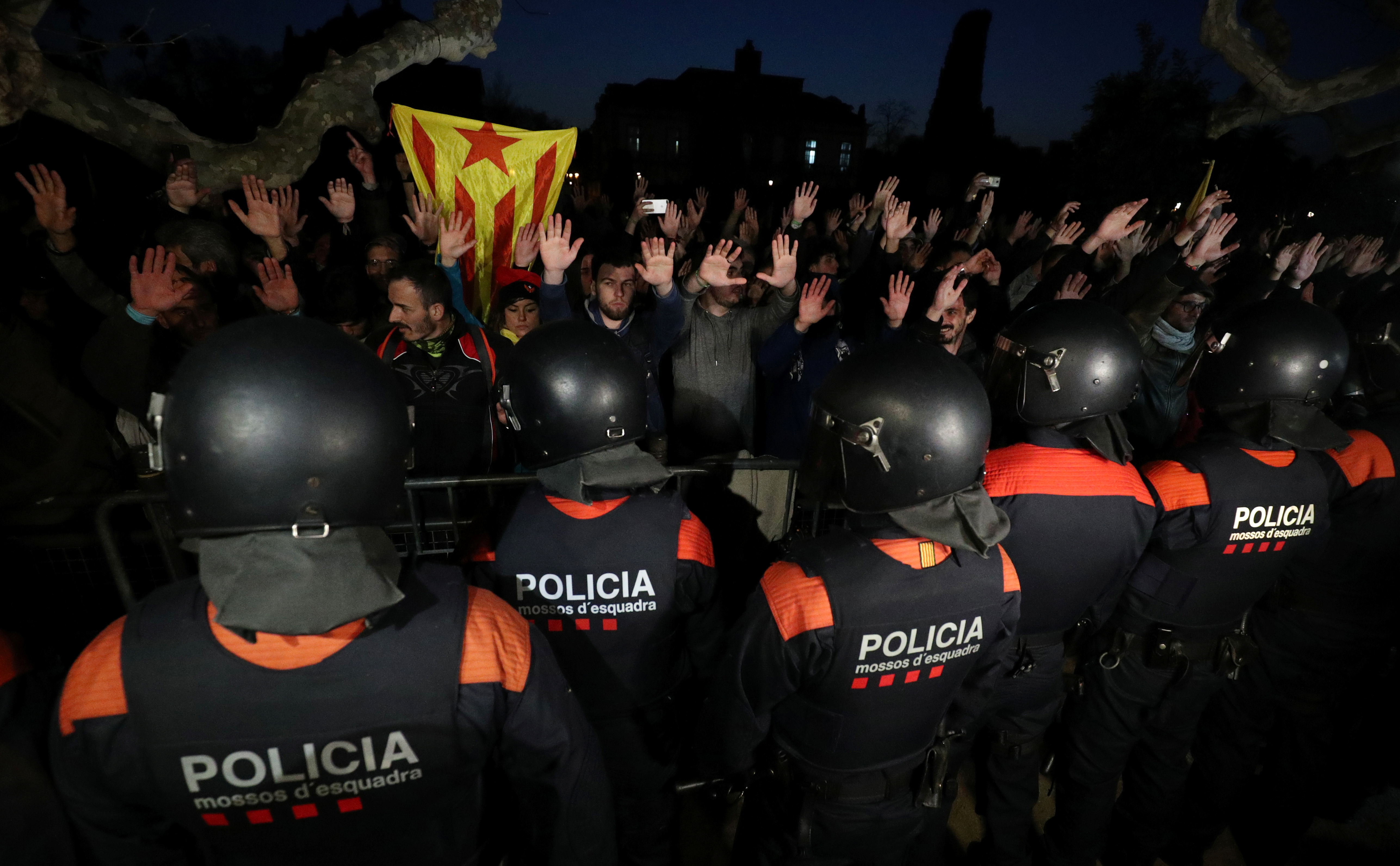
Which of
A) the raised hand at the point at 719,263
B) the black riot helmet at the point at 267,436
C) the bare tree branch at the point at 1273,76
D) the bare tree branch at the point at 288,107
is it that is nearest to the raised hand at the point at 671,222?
the raised hand at the point at 719,263

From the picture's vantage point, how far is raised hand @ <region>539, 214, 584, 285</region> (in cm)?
428

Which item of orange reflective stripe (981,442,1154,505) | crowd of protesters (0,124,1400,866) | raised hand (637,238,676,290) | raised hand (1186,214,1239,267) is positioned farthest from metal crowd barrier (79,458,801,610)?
raised hand (1186,214,1239,267)

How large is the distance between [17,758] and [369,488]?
41.1 inches

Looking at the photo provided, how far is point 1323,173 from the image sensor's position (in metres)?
15.6

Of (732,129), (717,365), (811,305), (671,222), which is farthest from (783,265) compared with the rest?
(732,129)

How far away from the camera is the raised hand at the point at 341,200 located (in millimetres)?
6160

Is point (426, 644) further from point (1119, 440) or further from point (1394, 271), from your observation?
point (1394, 271)

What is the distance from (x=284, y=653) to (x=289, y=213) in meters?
5.51

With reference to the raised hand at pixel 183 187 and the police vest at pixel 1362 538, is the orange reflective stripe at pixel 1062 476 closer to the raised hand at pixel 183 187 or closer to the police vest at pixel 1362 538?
the police vest at pixel 1362 538

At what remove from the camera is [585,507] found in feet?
7.65

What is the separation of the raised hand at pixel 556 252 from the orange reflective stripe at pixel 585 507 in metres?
2.40

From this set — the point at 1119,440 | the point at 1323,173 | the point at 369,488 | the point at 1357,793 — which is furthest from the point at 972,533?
the point at 1323,173

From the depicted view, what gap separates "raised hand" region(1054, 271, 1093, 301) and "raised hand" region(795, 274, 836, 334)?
2.79m

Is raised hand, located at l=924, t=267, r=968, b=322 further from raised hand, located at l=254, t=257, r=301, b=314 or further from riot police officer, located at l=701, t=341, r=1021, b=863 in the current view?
raised hand, located at l=254, t=257, r=301, b=314
